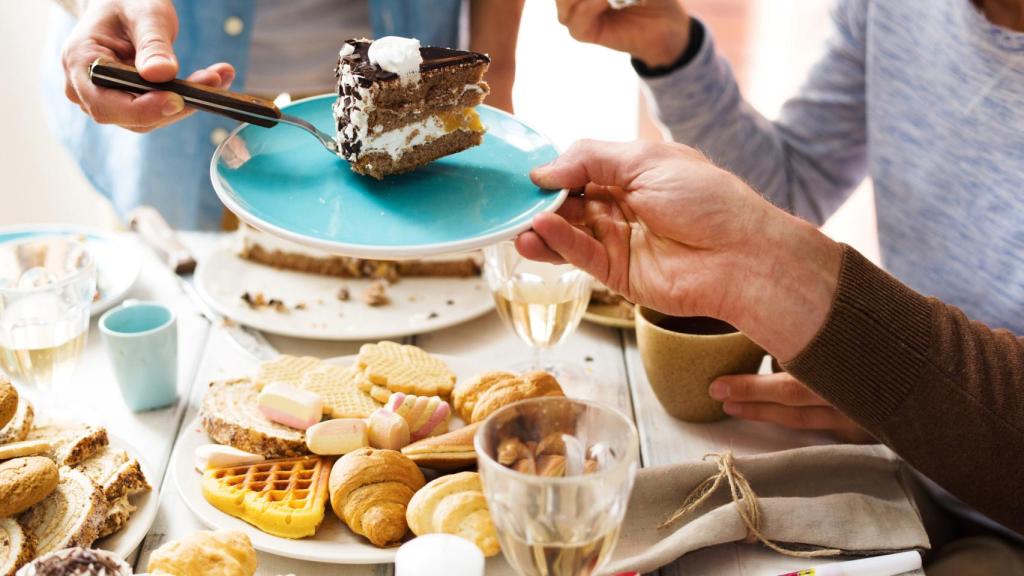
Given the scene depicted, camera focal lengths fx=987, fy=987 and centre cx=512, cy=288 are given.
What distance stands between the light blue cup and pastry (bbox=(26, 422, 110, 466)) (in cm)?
15

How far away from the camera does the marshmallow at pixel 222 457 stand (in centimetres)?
135

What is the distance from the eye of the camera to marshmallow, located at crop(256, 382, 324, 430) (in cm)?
140

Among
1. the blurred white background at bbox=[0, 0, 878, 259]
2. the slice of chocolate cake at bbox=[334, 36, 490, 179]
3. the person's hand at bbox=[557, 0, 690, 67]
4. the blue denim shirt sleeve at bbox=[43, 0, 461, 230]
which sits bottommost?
the blurred white background at bbox=[0, 0, 878, 259]

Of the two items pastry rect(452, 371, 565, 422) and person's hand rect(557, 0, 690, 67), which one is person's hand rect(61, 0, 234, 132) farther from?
person's hand rect(557, 0, 690, 67)

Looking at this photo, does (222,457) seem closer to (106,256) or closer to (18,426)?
(18,426)

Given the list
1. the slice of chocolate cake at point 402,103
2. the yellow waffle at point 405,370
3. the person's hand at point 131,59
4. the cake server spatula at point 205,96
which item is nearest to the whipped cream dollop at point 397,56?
the slice of chocolate cake at point 402,103

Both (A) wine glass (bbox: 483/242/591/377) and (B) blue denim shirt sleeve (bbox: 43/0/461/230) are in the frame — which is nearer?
(A) wine glass (bbox: 483/242/591/377)

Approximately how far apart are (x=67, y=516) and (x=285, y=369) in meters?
0.42

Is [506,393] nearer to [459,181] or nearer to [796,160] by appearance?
[459,181]

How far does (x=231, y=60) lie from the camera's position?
2.37 meters

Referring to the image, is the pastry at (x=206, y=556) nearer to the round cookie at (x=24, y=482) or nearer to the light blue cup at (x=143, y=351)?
the round cookie at (x=24, y=482)

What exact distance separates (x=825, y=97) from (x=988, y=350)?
92cm

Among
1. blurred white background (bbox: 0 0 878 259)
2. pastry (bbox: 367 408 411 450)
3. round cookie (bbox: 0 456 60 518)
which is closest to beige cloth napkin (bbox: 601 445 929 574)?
pastry (bbox: 367 408 411 450)

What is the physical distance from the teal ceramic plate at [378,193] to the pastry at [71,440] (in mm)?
379
